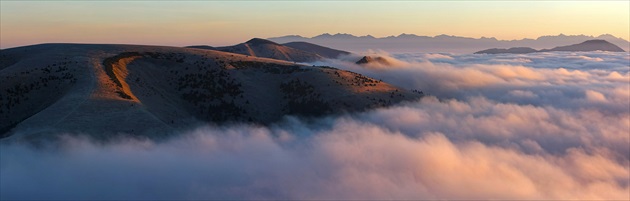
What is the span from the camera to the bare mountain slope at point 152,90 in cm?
5091

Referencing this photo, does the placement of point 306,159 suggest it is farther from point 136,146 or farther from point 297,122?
point 136,146

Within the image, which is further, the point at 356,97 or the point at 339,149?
the point at 356,97

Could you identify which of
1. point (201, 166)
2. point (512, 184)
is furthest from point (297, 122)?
point (512, 184)

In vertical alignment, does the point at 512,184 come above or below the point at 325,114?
below

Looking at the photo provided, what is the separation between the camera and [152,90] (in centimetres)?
6975

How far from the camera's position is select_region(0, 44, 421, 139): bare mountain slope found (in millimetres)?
50906

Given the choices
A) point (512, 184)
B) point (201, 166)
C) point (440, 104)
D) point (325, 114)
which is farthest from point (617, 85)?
point (201, 166)

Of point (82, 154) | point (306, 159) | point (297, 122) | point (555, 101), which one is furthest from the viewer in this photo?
point (555, 101)

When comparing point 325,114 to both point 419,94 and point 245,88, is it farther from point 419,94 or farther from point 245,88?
point 419,94

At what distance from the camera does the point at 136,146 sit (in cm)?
4666

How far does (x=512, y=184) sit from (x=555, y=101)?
94.4m

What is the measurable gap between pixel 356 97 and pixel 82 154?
4820 centimetres

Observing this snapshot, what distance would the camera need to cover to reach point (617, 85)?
182 meters

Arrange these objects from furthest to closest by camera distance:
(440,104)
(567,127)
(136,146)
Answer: (567,127)
(440,104)
(136,146)
